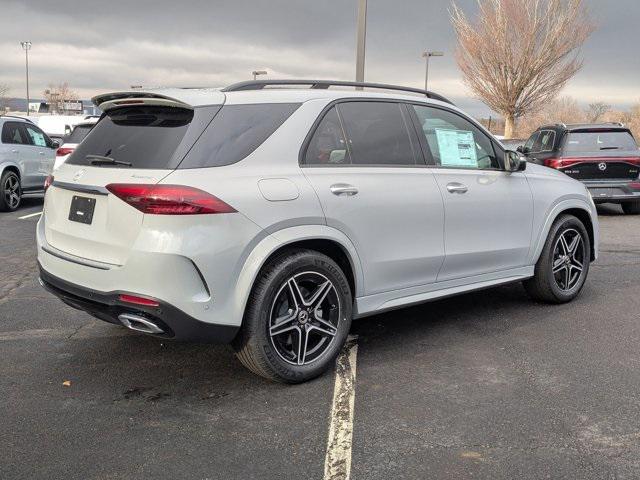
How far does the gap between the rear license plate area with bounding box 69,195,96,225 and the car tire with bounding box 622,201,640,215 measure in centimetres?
1116

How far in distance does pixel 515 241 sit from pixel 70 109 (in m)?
64.0

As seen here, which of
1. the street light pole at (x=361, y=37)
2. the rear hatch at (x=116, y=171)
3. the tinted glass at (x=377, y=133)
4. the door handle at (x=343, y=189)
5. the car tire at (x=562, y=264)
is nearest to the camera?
the rear hatch at (x=116, y=171)

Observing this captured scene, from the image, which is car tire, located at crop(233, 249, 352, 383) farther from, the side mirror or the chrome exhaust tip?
the side mirror

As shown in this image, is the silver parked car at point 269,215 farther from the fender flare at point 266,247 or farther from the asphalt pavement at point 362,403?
the asphalt pavement at point 362,403

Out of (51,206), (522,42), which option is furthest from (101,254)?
(522,42)

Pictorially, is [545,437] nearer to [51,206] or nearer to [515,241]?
[515,241]

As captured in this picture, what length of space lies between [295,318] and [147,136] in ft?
4.48

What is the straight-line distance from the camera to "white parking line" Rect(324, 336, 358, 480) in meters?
2.93

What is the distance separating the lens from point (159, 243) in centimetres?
331

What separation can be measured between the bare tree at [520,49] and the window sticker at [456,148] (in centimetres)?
2708

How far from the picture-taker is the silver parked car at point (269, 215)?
337 cm

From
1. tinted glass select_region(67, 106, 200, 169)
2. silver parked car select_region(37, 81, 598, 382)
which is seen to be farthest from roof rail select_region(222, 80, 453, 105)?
tinted glass select_region(67, 106, 200, 169)

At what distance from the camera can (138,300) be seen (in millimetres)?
3387

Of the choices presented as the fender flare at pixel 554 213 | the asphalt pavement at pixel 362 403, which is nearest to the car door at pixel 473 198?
the fender flare at pixel 554 213
